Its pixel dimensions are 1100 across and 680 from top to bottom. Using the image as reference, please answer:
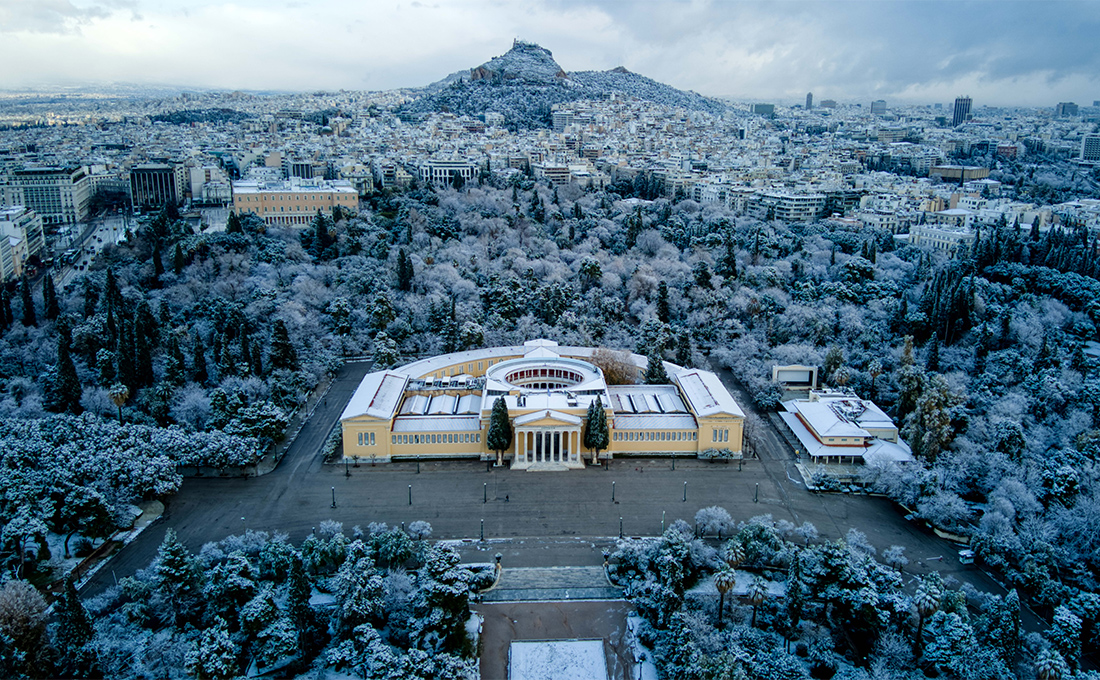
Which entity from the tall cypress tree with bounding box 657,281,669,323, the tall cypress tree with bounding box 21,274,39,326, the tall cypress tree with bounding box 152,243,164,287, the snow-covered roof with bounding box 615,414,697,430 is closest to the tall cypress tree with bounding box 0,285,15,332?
the tall cypress tree with bounding box 21,274,39,326

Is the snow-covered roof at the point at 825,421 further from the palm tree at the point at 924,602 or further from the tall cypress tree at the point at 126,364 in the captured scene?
the tall cypress tree at the point at 126,364

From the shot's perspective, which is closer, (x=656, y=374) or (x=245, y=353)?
(x=656, y=374)

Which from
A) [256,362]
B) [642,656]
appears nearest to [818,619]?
[642,656]

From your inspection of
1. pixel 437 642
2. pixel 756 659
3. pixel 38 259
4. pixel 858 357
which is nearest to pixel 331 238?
pixel 38 259

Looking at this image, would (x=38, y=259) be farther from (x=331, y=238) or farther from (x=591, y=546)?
(x=591, y=546)

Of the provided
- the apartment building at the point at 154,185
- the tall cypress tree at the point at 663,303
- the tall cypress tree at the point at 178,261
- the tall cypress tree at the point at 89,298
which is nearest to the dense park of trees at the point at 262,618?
the tall cypress tree at the point at 89,298

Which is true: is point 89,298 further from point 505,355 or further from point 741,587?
point 741,587

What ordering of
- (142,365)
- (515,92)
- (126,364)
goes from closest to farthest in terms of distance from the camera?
1. (126,364)
2. (142,365)
3. (515,92)
